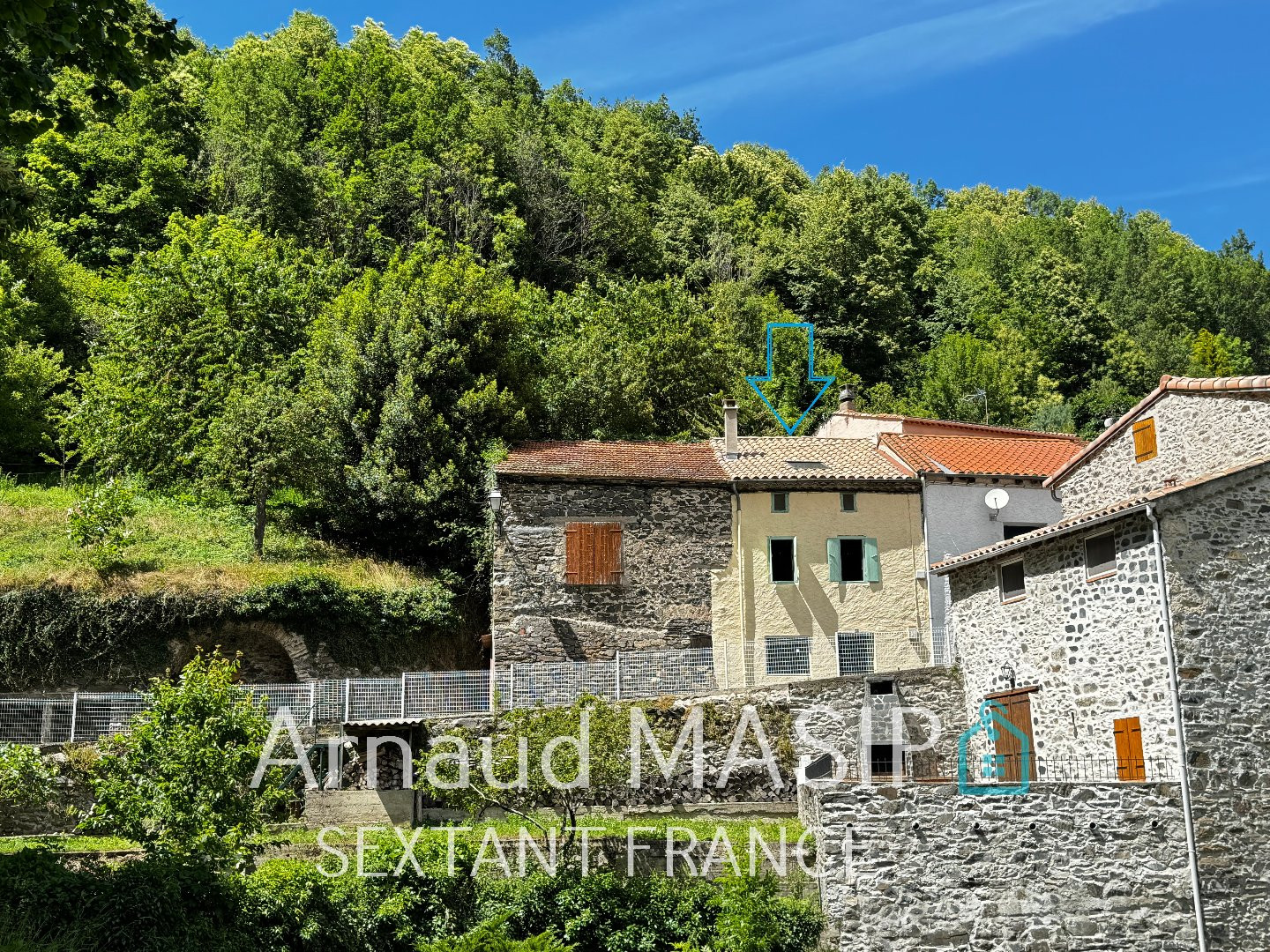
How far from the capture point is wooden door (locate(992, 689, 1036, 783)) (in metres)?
19.7

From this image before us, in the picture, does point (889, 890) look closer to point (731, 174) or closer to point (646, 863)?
point (646, 863)

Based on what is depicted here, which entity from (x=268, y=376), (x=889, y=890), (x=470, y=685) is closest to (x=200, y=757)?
(x=470, y=685)

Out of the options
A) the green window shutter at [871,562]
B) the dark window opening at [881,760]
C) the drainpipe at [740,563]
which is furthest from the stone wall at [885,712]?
the green window shutter at [871,562]

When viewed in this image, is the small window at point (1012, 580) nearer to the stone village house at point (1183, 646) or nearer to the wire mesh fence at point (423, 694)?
the stone village house at point (1183, 646)

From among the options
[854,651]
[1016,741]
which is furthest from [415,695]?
[1016,741]

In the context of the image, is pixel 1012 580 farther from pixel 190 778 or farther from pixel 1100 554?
pixel 190 778

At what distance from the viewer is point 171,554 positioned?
27531 millimetres

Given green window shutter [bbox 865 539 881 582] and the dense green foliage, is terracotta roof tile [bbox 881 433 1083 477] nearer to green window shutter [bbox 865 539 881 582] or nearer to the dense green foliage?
green window shutter [bbox 865 539 881 582]

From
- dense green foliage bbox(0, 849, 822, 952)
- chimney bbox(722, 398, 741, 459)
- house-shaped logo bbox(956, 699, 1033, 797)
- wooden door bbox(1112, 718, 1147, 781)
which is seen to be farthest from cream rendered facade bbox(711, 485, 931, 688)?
dense green foliage bbox(0, 849, 822, 952)

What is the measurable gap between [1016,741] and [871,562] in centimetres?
647

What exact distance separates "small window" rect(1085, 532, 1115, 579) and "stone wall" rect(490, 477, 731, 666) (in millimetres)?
8923

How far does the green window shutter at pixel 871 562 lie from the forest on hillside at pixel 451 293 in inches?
364

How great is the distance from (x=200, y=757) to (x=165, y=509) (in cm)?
1545

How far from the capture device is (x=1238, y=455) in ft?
63.8
